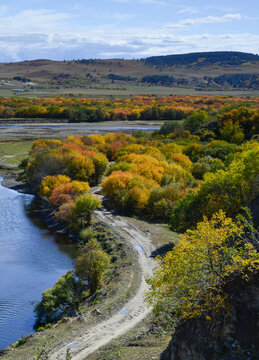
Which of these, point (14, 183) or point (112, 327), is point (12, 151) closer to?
point (14, 183)

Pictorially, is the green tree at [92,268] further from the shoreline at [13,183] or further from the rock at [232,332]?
the shoreline at [13,183]

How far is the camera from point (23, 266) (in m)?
46.4

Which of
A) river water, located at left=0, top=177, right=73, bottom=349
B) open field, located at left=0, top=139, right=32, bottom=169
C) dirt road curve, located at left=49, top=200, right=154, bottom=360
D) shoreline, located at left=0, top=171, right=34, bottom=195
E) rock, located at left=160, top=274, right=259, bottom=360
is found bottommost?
shoreline, located at left=0, top=171, right=34, bottom=195

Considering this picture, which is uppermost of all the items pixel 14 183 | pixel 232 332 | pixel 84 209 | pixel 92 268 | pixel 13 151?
pixel 232 332

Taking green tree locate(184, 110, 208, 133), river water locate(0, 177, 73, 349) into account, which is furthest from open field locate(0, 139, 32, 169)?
green tree locate(184, 110, 208, 133)

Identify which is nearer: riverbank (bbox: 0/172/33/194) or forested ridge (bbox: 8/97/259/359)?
forested ridge (bbox: 8/97/259/359)

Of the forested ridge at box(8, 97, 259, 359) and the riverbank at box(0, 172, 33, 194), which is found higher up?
the forested ridge at box(8, 97, 259, 359)

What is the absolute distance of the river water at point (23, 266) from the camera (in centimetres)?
3584

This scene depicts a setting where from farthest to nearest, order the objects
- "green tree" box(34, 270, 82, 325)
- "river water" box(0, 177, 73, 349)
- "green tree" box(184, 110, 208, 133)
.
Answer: "green tree" box(184, 110, 208, 133), "green tree" box(34, 270, 82, 325), "river water" box(0, 177, 73, 349)

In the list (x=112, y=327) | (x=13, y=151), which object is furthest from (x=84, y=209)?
(x=13, y=151)

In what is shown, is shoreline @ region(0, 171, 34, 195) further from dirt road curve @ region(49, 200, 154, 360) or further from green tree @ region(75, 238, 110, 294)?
dirt road curve @ region(49, 200, 154, 360)

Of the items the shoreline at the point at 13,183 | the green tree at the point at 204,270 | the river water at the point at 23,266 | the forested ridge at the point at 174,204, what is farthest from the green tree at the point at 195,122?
the green tree at the point at 204,270

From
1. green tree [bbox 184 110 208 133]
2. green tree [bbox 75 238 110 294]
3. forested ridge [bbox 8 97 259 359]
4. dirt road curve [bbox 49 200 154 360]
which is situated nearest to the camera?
forested ridge [bbox 8 97 259 359]

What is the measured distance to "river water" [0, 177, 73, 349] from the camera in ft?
118
